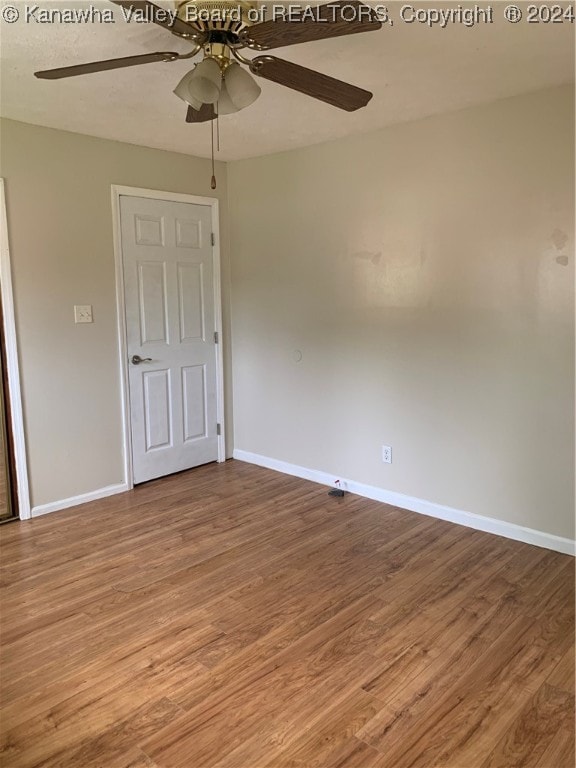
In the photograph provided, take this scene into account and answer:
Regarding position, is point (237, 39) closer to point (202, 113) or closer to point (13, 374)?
point (202, 113)

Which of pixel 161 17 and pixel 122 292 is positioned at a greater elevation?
pixel 161 17

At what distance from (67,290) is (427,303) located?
7.49 feet

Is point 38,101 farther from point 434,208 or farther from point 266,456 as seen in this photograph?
point 266,456

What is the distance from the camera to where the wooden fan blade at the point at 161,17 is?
152cm

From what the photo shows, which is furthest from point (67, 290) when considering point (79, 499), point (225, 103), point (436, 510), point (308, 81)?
point (436, 510)

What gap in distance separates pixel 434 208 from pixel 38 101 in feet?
7.37

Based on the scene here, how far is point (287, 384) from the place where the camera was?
14.0 ft

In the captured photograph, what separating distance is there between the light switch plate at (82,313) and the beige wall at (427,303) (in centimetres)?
127

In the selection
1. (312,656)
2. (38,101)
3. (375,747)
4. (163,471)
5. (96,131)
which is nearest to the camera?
(375,747)

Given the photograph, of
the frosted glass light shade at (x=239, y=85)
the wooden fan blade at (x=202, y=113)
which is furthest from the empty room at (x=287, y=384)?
the wooden fan blade at (x=202, y=113)

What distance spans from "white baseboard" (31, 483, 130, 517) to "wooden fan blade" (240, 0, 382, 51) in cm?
302

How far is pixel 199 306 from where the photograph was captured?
4344 mm

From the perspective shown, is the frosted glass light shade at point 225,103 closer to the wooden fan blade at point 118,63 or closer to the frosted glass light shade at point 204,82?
the frosted glass light shade at point 204,82


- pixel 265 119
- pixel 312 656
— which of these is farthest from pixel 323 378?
pixel 312 656
